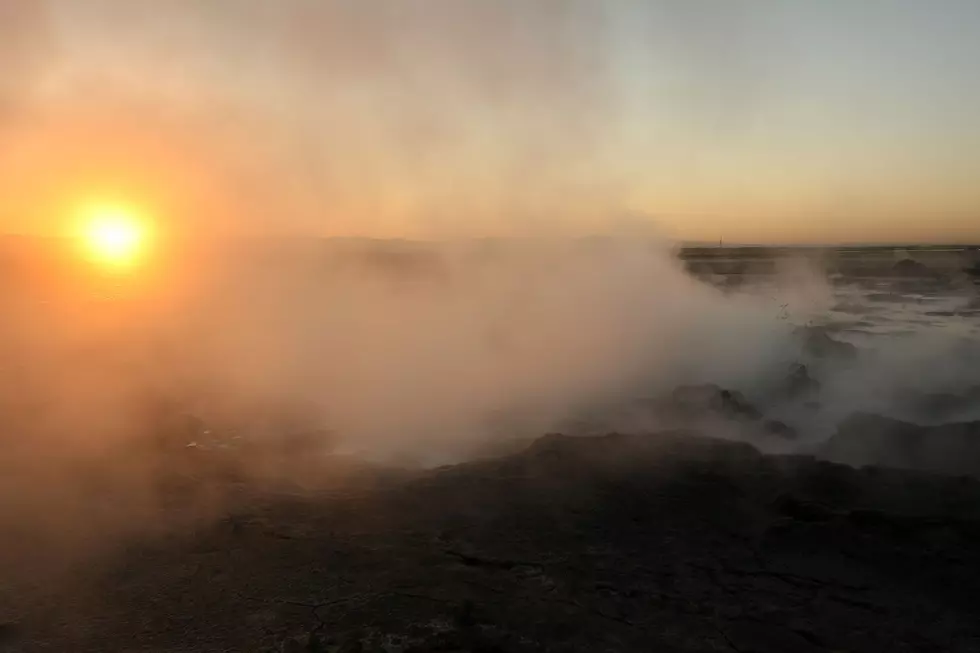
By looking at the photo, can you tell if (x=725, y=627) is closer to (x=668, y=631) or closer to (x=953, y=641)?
(x=668, y=631)

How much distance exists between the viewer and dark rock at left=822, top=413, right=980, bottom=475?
7.35 meters

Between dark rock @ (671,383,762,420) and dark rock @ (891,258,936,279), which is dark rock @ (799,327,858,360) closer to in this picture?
dark rock @ (671,383,762,420)

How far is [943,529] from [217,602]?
19.0ft

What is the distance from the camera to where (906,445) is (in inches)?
313

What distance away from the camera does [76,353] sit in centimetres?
1573

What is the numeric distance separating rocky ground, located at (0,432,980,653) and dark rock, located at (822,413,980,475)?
642mm

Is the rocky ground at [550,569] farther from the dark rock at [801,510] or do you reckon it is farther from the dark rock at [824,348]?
the dark rock at [824,348]

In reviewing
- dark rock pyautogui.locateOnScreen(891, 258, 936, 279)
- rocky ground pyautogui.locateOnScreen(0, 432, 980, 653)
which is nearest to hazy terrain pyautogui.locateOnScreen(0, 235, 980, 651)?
rocky ground pyautogui.locateOnScreen(0, 432, 980, 653)

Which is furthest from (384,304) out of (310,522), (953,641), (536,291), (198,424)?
(953,641)

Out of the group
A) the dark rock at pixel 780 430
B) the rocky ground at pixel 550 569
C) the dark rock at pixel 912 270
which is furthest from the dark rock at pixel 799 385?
the dark rock at pixel 912 270

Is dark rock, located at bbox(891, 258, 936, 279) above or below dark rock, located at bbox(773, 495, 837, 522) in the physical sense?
above

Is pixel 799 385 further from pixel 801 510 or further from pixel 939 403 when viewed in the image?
pixel 801 510

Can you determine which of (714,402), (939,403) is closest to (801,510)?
(714,402)

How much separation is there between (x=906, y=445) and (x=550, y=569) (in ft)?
17.3
